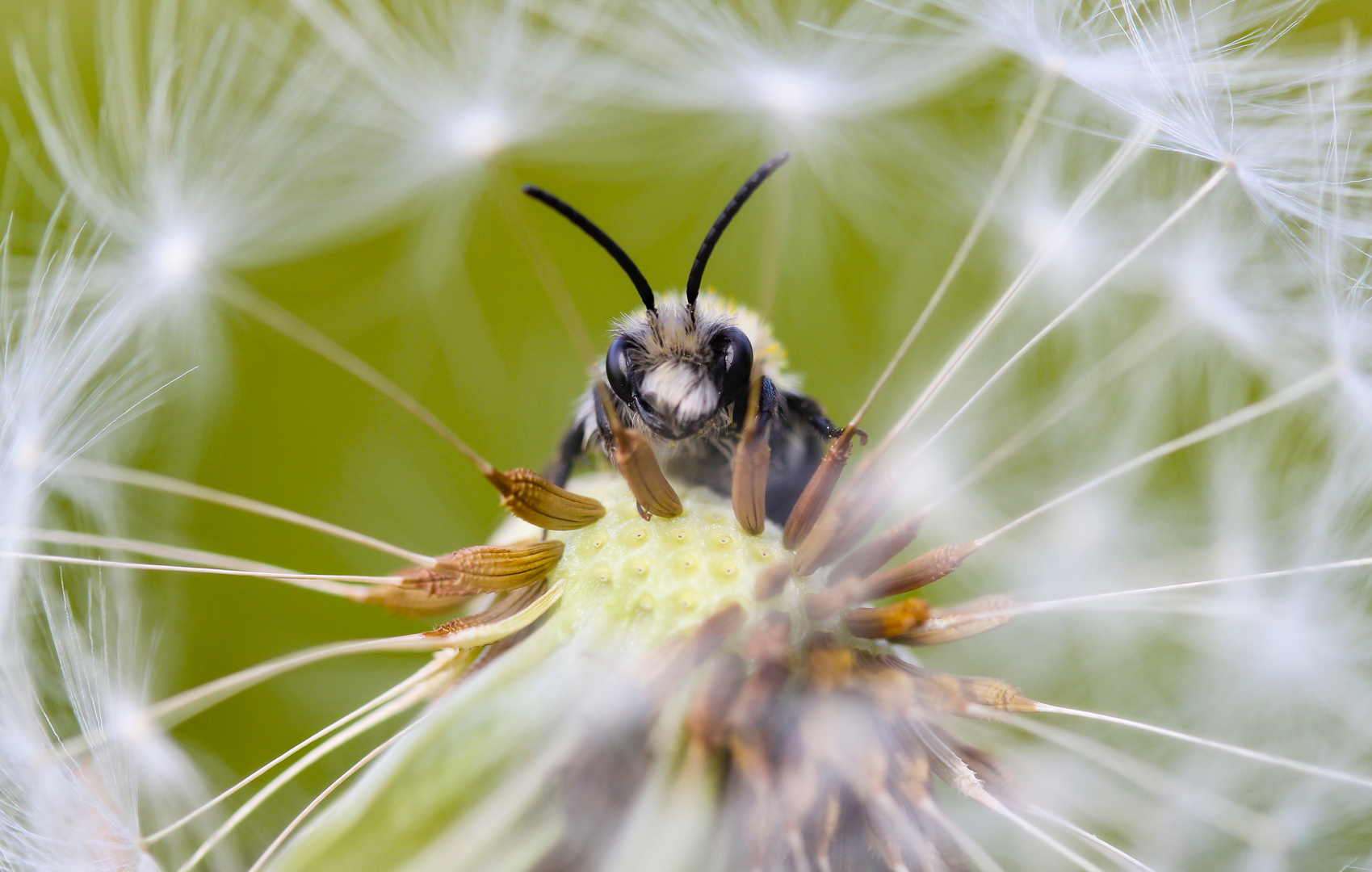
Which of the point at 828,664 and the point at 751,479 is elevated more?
the point at 751,479

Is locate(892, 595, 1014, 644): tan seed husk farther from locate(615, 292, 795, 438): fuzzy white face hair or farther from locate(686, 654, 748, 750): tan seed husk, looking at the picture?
locate(615, 292, 795, 438): fuzzy white face hair

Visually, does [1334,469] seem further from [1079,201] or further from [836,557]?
[836,557]

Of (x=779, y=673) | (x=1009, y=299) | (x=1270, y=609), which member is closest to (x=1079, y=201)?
(x=1009, y=299)

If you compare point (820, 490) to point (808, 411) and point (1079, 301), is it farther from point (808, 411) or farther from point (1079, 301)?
point (1079, 301)

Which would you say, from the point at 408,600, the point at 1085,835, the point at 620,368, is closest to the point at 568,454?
the point at 620,368

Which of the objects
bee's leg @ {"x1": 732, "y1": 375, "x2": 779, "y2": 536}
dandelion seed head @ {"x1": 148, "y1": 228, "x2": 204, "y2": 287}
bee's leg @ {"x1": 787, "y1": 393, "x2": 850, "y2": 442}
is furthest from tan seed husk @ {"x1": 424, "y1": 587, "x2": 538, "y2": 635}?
dandelion seed head @ {"x1": 148, "y1": 228, "x2": 204, "y2": 287}

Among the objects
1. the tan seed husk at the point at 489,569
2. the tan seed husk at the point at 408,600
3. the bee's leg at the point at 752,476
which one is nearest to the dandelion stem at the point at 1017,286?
the bee's leg at the point at 752,476
